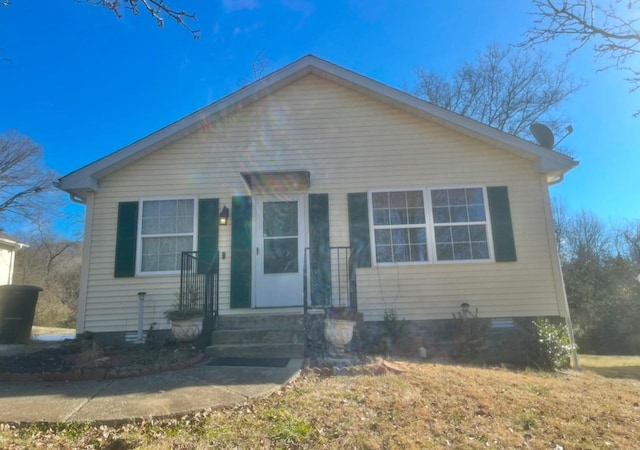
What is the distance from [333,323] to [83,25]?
4.57 meters

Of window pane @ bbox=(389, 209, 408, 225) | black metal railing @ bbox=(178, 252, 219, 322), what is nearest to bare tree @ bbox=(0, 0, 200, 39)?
black metal railing @ bbox=(178, 252, 219, 322)

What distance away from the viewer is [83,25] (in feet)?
14.8

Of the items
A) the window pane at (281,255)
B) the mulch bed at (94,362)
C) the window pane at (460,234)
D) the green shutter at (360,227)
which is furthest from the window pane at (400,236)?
the mulch bed at (94,362)

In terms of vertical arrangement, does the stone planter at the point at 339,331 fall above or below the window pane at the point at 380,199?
below

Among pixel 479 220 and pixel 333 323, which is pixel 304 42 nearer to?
pixel 479 220

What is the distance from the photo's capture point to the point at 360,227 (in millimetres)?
7152

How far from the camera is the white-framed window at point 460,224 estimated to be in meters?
7.09

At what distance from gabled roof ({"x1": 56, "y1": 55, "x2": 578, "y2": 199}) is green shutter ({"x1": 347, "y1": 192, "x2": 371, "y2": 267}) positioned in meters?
1.94

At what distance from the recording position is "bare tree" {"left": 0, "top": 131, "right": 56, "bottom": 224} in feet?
65.7

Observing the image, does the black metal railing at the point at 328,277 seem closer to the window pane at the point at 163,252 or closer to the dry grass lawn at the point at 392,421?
the window pane at the point at 163,252

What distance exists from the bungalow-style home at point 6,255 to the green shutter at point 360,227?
41.0 ft

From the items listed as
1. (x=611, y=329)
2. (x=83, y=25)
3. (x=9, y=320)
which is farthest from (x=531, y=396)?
(x=611, y=329)

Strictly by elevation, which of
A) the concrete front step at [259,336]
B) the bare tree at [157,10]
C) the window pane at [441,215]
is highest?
the bare tree at [157,10]

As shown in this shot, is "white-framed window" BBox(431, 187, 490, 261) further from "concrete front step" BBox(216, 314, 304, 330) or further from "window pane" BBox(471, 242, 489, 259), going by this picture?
"concrete front step" BBox(216, 314, 304, 330)
